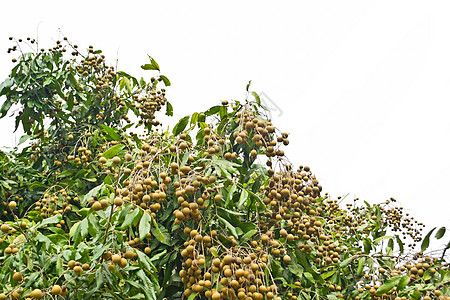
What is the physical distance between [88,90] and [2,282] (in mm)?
2395

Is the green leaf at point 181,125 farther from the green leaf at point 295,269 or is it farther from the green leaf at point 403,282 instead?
the green leaf at point 403,282

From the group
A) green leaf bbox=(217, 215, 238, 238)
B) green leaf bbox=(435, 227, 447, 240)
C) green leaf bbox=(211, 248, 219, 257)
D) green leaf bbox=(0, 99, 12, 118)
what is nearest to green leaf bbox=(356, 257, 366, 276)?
green leaf bbox=(435, 227, 447, 240)

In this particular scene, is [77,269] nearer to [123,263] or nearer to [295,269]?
[123,263]

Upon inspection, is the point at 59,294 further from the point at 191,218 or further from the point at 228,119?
the point at 228,119

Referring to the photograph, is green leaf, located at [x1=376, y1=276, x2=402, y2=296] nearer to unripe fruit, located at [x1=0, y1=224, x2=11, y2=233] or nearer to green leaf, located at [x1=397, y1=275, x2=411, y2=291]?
green leaf, located at [x1=397, y1=275, x2=411, y2=291]

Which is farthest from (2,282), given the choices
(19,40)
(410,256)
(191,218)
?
(19,40)

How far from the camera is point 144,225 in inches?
69.3

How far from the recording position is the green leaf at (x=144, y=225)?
174 cm

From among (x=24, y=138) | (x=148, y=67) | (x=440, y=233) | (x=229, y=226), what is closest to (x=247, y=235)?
(x=229, y=226)

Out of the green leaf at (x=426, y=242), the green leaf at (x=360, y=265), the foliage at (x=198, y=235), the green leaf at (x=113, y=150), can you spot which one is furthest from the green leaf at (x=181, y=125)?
the green leaf at (x=426, y=242)

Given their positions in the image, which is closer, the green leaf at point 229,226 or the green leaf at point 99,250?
the green leaf at point 99,250

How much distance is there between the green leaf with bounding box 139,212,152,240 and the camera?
1742mm

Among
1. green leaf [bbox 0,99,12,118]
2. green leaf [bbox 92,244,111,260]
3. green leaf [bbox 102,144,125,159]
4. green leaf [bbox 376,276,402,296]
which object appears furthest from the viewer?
green leaf [bbox 0,99,12,118]

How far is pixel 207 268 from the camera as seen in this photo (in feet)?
6.36
